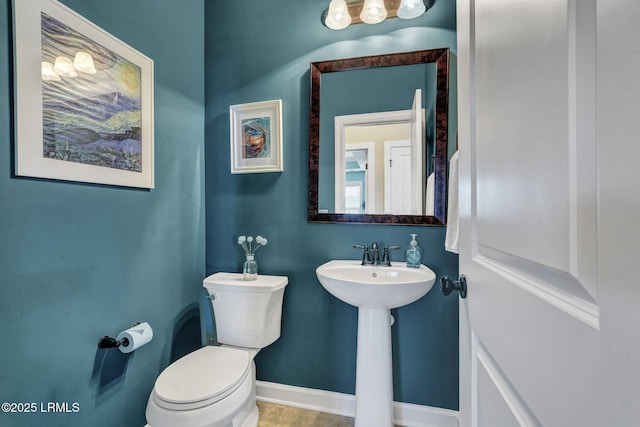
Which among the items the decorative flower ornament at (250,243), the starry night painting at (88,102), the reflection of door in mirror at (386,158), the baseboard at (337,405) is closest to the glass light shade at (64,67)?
the starry night painting at (88,102)

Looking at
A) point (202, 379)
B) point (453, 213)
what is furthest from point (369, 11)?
point (202, 379)

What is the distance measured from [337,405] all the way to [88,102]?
198cm

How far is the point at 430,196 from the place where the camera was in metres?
1.54

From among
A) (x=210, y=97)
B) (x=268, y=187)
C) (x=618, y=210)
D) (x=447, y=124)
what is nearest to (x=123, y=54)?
(x=210, y=97)

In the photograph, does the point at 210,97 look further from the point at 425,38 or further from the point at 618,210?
the point at 618,210

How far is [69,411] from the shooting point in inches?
42.9

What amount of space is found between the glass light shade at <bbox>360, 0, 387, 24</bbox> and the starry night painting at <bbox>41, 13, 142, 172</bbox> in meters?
1.24

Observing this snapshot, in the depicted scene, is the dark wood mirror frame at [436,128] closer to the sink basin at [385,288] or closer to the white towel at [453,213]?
the white towel at [453,213]

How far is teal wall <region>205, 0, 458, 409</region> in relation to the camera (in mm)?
1546

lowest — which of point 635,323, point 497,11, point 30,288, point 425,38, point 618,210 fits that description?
point 30,288

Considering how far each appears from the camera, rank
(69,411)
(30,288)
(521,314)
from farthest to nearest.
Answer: (69,411), (30,288), (521,314)

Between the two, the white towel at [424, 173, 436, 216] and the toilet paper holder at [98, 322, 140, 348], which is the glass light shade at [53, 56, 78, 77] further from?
the white towel at [424, 173, 436, 216]

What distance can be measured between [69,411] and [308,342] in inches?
43.7

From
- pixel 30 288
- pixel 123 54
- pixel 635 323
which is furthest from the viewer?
pixel 123 54
